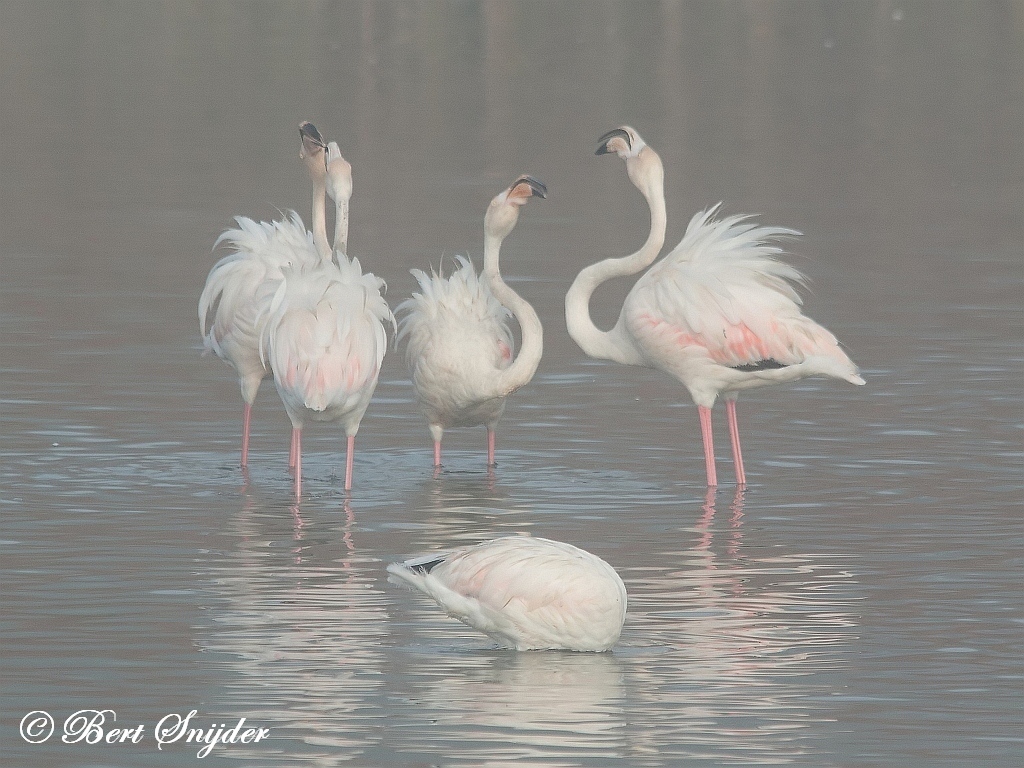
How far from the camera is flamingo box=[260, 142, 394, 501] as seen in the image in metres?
10.4

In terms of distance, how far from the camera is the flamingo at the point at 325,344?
34.3 feet

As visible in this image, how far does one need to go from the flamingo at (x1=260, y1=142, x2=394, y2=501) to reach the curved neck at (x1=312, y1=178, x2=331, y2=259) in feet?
1.05

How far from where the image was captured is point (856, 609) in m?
8.36

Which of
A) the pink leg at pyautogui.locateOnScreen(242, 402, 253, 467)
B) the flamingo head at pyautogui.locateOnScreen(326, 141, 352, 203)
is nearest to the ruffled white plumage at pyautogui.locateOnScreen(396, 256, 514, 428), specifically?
the flamingo head at pyautogui.locateOnScreen(326, 141, 352, 203)

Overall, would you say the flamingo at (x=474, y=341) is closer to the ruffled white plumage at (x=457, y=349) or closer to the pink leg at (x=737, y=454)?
the ruffled white plumage at (x=457, y=349)

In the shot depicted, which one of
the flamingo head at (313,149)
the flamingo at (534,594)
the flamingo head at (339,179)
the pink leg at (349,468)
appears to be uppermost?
the flamingo head at (313,149)

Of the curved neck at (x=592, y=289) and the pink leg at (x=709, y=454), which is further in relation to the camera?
the curved neck at (x=592, y=289)

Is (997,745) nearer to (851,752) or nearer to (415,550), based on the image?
(851,752)

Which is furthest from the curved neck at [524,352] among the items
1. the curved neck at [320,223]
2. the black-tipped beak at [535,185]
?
the curved neck at [320,223]

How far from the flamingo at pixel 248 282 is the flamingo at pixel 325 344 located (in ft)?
1.49

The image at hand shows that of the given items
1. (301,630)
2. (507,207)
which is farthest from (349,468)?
(301,630)

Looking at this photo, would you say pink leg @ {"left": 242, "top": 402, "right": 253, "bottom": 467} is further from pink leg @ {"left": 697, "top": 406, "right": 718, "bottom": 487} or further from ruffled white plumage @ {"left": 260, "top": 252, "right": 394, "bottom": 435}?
pink leg @ {"left": 697, "top": 406, "right": 718, "bottom": 487}

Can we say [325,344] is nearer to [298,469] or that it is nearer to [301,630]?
[298,469]

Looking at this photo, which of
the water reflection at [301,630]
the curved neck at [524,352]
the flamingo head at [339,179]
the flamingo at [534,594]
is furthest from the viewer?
the flamingo head at [339,179]
